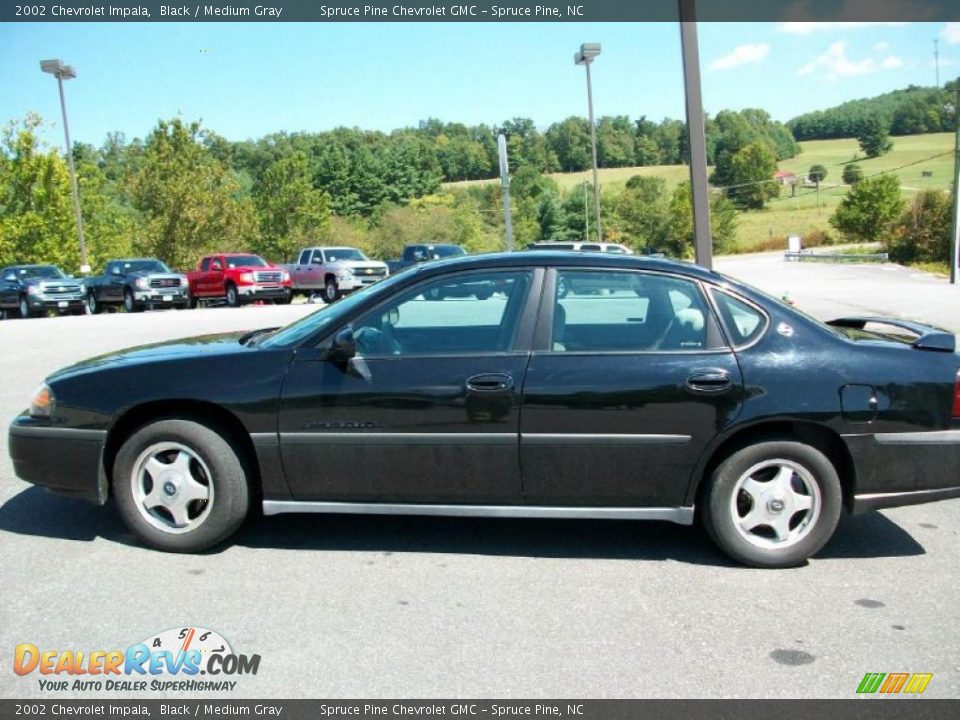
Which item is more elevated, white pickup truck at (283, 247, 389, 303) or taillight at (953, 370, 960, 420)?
white pickup truck at (283, 247, 389, 303)

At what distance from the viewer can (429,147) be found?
103188 mm

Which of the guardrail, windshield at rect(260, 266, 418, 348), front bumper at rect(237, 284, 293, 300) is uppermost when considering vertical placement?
windshield at rect(260, 266, 418, 348)

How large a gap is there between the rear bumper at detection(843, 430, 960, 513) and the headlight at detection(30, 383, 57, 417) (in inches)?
163

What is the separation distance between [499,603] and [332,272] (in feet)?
86.3

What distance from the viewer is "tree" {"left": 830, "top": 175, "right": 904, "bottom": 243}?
64.4 m

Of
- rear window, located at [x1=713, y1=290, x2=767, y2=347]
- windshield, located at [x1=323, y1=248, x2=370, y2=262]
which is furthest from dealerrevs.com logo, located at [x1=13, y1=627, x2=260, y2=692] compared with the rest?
windshield, located at [x1=323, y1=248, x2=370, y2=262]

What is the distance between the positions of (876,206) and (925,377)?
67.8 metres

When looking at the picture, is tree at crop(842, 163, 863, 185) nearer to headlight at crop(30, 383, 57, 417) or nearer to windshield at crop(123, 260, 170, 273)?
windshield at crop(123, 260, 170, 273)

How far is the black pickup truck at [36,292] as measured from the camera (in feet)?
91.5

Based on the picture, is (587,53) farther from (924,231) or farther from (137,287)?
(924,231)

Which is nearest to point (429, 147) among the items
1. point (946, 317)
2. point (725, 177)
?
point (725, 177)

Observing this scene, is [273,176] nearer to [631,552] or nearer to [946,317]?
[946,317]

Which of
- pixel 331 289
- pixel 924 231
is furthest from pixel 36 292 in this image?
pixel 924 231
